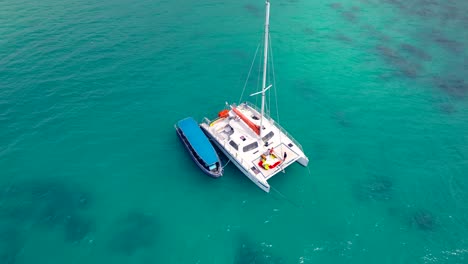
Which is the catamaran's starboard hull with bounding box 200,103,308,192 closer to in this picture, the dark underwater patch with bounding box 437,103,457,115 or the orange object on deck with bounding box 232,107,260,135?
the orange object on deck with bounding box 232,107,260,135

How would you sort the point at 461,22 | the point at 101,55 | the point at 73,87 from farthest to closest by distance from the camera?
the point at 461,22 → the point at 101,55 → the point at 73,87

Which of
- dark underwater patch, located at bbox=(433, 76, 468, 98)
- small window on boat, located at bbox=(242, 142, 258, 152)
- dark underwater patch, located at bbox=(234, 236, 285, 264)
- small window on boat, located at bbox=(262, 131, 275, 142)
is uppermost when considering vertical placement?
dark underwater patch, located at bbox=(433, 76, 468, 98)

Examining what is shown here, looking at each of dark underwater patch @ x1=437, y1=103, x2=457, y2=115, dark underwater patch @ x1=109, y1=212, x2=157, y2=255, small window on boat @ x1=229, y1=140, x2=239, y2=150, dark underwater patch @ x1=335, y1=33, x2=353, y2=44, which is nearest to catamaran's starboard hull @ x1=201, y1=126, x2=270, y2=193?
small window on boat @ x1=229, y1=140, x2=239, y2=150

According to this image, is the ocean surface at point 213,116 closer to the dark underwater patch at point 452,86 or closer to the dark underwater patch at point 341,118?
the dark underwater patch at point 341,118

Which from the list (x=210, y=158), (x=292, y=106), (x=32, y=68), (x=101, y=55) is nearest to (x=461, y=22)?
(x=292, y=106)

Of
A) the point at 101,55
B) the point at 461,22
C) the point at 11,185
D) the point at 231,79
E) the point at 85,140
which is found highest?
the point at 461,22

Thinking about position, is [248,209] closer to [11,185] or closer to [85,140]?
[85,140]
